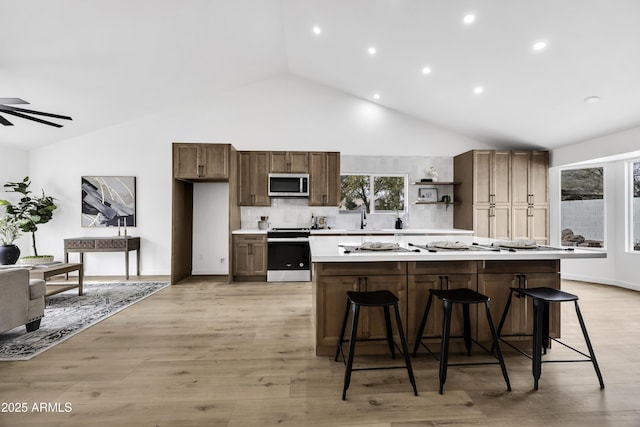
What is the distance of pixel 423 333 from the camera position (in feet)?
7.52

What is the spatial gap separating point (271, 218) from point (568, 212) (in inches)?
205

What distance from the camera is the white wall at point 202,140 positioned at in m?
5.30

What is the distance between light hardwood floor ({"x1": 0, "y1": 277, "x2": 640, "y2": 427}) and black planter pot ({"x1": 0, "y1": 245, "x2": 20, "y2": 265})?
197 centimetres

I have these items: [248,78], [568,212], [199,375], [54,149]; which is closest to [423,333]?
[199,375]

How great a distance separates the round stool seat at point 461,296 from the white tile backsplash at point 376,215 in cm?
346

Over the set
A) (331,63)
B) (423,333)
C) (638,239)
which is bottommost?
(423,333)

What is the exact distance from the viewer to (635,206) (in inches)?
178

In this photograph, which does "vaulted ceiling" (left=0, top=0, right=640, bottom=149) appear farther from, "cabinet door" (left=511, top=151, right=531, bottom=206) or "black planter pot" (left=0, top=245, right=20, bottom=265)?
"black planter pot" (left=0, top=245, right=20, bottom=265)

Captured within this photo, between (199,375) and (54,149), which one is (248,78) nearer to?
(54,149)

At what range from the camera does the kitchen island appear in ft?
7.32

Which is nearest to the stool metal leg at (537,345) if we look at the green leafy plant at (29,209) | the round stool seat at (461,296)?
the round stool seat at (461,296)

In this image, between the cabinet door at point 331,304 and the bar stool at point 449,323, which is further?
the cabinet door at point 331,304

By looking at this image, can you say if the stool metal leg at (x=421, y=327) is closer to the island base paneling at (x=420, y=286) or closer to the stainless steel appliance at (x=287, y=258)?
the island base paneling at (x=420, y=286)

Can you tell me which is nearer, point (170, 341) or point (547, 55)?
point (170, 341)
